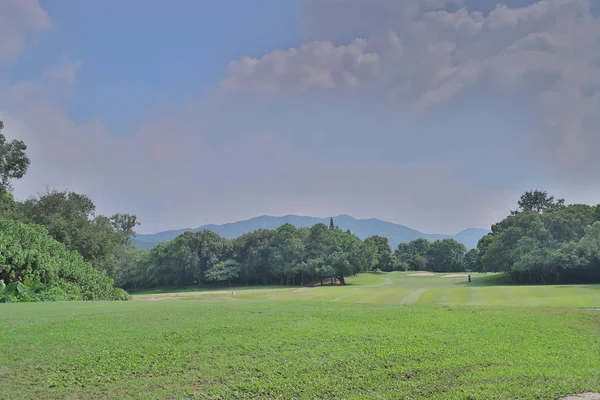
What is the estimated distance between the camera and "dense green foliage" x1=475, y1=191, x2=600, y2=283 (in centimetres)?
4350

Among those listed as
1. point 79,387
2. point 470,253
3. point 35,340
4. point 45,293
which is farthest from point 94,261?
point 470,253

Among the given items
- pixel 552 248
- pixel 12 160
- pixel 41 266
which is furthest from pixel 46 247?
pixel 552 248

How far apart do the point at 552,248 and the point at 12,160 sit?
193 ft

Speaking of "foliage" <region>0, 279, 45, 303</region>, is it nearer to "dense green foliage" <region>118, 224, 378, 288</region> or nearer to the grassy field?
the grassy field

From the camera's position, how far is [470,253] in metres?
88.1

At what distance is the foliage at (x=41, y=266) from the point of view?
864 inches

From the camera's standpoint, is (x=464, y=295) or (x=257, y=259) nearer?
(x=464, y=295)

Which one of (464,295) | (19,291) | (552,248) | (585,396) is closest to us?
(585,396)

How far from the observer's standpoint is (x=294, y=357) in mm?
8430

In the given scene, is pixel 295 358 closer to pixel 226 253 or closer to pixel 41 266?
pixel 41 266

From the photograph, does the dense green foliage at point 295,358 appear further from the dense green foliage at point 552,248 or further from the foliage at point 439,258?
the foliage at point 439,258

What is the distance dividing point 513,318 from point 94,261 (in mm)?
43340

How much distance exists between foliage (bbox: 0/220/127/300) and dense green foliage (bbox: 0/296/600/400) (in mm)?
11723

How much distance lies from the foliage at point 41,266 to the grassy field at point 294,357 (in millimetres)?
11757
